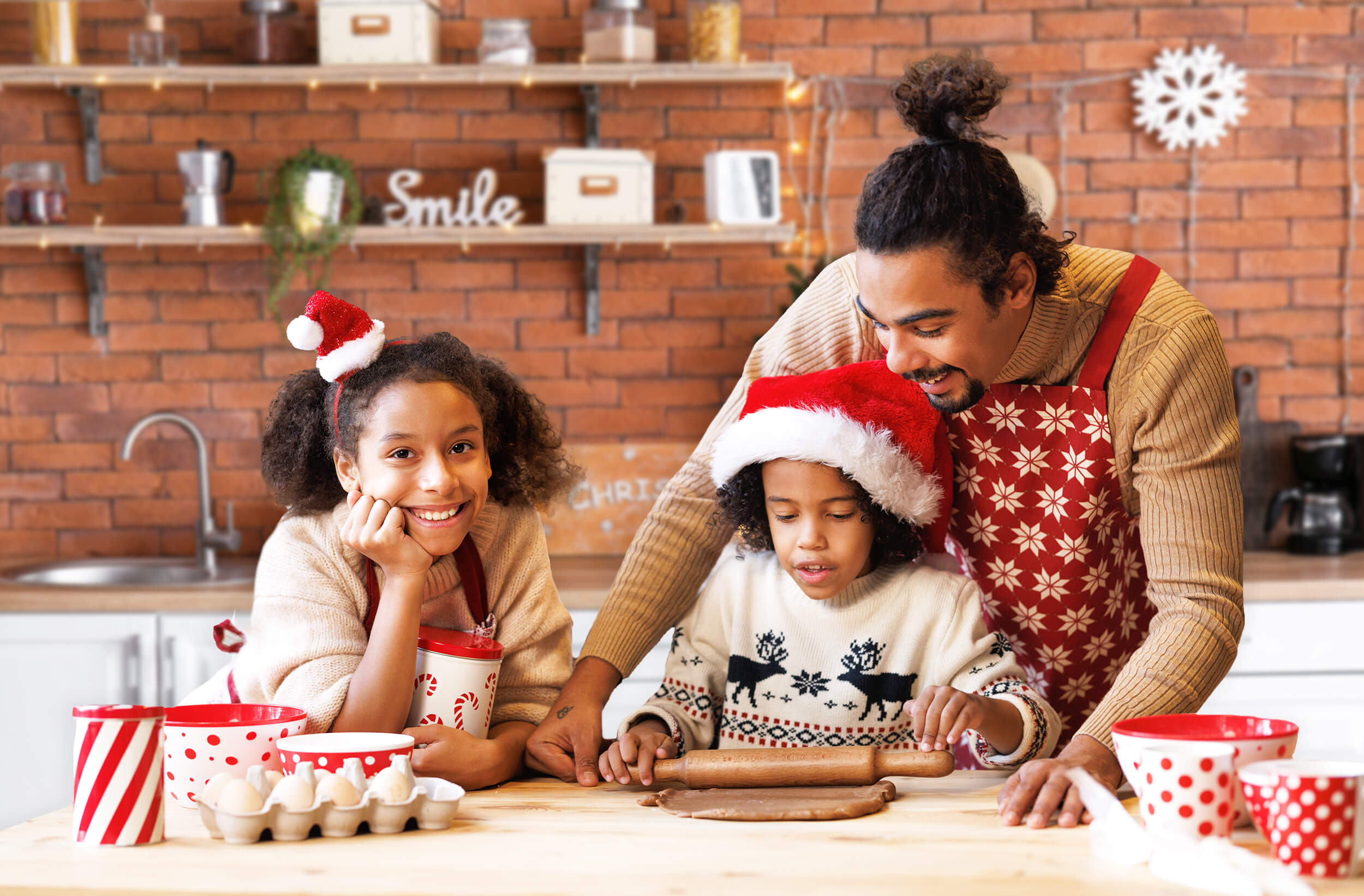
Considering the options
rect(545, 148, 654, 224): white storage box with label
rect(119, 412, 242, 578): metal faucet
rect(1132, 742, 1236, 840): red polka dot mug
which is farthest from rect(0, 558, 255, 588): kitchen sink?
rect(1132, 742, 1236, 840): red polka dot mug

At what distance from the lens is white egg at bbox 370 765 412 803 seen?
40.2 inches

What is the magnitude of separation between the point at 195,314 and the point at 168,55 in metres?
0.59

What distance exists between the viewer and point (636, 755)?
4.07 feet

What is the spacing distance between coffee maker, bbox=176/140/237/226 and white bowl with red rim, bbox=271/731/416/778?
6.64 feet

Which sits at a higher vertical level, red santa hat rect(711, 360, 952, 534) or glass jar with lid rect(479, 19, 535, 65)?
glass jar with lid rect(479, 19, 535, 65)

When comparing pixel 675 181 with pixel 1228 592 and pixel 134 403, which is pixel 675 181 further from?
pixel 1228 592

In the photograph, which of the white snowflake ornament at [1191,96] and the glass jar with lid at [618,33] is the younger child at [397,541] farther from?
the white snowflake ornament at [1191,96]

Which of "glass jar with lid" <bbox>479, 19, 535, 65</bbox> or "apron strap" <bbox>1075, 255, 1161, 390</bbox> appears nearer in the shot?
"apron strap" <bbox>1075, 255, 1161, 390</bbox>

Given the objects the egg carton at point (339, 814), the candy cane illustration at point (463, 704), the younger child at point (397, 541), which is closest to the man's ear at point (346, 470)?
the younger child at point (397, 541)

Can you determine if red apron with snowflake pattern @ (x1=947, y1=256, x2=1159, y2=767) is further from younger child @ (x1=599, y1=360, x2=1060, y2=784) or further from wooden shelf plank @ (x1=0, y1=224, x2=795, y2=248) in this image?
wooden shelf plank @ (x1=0, y1=224, x2=795, y2=248)

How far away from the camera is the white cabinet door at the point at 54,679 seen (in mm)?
2488

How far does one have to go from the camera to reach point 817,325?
156cm

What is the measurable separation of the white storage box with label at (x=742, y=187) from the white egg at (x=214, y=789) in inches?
80.9

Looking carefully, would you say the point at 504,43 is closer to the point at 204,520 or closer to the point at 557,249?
the point at 557,249
